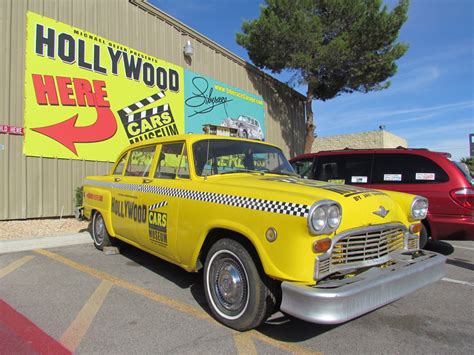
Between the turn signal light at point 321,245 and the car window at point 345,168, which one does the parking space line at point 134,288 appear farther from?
the car window at point 345,168

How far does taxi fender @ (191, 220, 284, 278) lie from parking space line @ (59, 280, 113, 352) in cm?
116

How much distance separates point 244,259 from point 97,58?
8680 millimetres

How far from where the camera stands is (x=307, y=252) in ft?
9.56

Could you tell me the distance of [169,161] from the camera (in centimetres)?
469

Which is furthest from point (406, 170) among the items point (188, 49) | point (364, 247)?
point (188, 49)

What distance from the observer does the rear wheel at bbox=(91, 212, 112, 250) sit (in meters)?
6.33

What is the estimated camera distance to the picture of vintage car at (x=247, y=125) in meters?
14.4

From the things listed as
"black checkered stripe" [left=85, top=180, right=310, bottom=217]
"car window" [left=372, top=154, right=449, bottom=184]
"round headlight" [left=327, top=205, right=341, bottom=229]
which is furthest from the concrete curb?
"round headlight" [left=327, top=205, right=341, bottom=229]

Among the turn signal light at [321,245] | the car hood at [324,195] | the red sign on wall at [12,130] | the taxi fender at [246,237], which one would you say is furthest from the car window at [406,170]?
the red sign on wall at [12,130]

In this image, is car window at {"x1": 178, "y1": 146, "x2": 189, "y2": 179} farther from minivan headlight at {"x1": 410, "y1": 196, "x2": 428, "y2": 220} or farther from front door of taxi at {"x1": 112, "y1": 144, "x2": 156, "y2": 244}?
minivan headlight at {"x1": 410, "y1": 196, "x2": 428, "y2": 220}

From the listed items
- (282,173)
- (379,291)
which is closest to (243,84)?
(282,173)

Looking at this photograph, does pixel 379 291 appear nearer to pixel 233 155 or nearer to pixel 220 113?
pixel 233 155

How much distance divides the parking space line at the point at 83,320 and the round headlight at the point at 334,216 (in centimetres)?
230

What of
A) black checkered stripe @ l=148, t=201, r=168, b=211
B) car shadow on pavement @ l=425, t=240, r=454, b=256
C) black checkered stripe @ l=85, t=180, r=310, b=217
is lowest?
car shadow on pavement @ l=425, t=240, r=454, b=256
